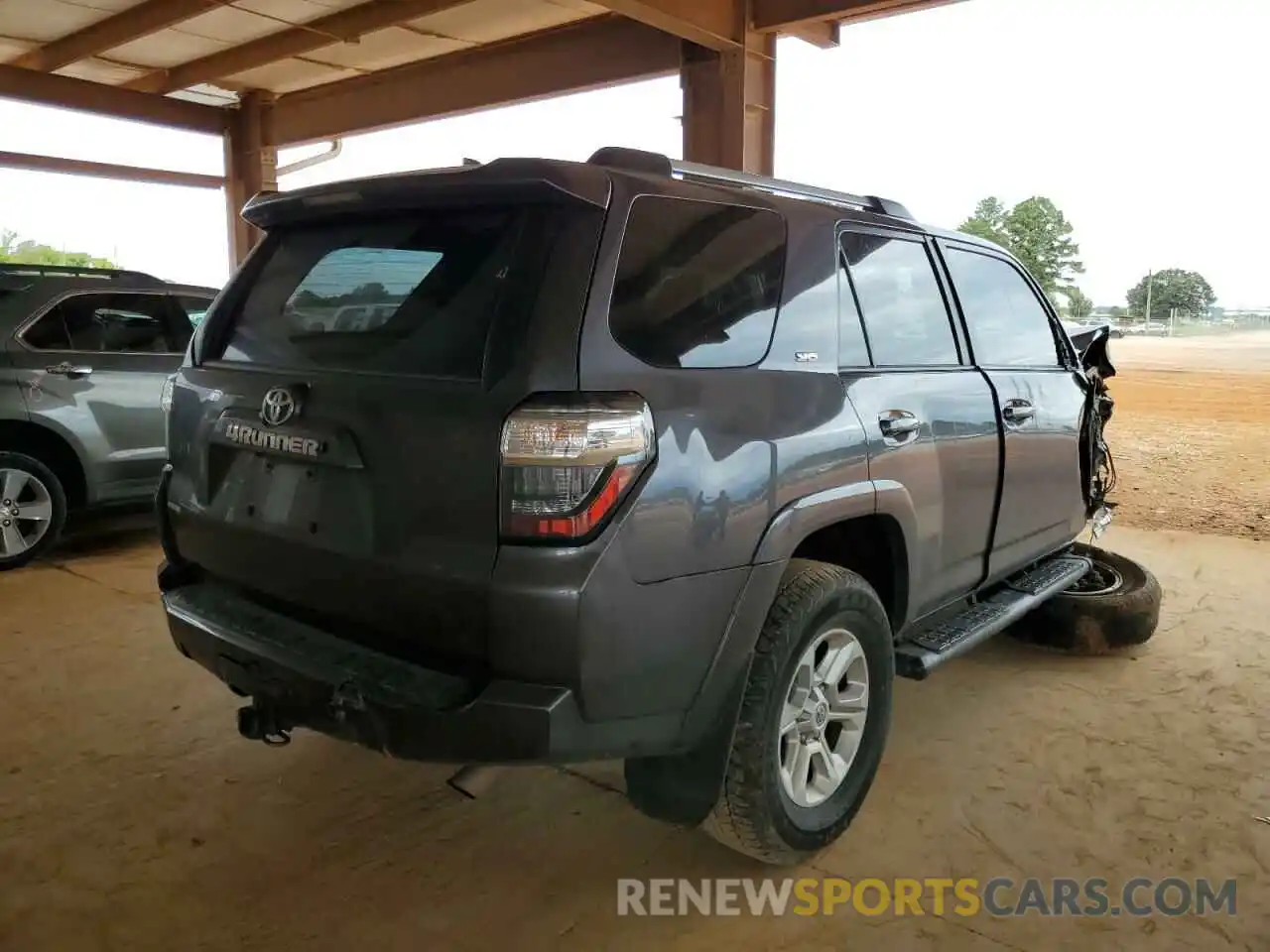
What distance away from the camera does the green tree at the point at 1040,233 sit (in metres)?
9.30

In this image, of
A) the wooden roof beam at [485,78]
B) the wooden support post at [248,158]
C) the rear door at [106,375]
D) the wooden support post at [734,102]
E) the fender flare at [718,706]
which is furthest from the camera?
the wooden support post at [248,158]

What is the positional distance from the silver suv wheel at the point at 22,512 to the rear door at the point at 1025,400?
5.18 meters

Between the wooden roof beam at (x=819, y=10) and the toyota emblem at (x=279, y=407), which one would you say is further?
the wooden roof beam at (x=819, y=10)

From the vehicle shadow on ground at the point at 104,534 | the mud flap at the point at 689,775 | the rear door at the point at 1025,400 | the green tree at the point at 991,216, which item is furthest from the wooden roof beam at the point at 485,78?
the mud flap at the point at 689,775

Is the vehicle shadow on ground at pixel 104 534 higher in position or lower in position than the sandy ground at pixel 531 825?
higher

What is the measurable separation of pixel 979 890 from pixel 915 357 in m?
1.62

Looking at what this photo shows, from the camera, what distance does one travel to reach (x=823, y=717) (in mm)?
2691

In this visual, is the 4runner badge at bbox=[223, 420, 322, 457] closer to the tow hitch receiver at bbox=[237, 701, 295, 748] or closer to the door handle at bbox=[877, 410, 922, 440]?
the tow hitch receiver at bbox=[237, 701, 295, 748]

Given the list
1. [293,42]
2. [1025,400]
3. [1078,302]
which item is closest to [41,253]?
[293,42]

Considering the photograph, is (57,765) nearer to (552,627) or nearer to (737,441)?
(552,627)

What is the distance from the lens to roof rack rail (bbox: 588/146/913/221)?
243cm

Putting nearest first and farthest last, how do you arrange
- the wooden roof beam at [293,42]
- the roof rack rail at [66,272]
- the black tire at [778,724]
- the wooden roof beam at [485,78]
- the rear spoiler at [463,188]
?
the rear spoiler at [463,188]
the black tire at [778,724]
the roof rack rail at [66,272]
the wooden roof beam at [485,78]
the wooden roof beam at [293,42]

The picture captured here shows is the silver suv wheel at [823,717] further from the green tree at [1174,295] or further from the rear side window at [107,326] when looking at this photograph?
the green tree at [1174,295]

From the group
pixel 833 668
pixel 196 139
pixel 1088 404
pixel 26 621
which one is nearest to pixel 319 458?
pixel 833 668
